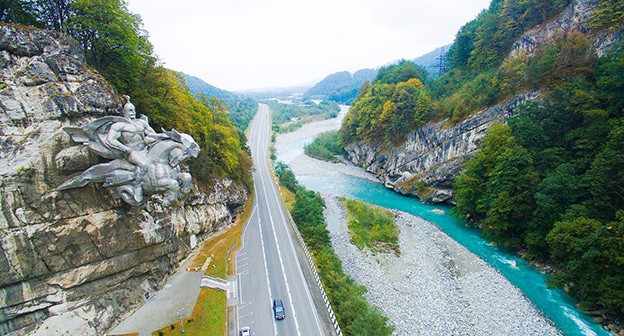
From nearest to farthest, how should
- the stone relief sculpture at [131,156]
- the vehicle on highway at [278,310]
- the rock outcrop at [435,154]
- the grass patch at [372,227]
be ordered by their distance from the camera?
the stone relief sculpture at [131,156]
the vehicle on highway at [278,310]
the grass patch at [372,227]
the rock outcrop at [435,154]

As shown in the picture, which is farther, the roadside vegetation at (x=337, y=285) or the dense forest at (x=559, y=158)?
the dense forest at (x=559, y=158)

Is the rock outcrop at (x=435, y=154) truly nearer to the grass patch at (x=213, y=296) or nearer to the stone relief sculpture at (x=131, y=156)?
the grass patch at (x=213, y=296)

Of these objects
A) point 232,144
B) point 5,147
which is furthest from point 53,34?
point 232,144

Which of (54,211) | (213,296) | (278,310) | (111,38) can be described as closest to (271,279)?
(278,310)

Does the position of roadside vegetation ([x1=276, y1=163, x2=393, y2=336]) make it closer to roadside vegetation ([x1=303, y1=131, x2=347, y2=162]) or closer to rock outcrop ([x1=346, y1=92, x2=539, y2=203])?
rock outcrop ([x1=346, y1=92, x2=539, y2=203])

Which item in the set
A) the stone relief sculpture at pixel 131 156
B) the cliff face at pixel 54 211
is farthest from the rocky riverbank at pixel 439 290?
the cliff face at pixel 54 211

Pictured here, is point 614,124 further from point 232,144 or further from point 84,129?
point 84,129
